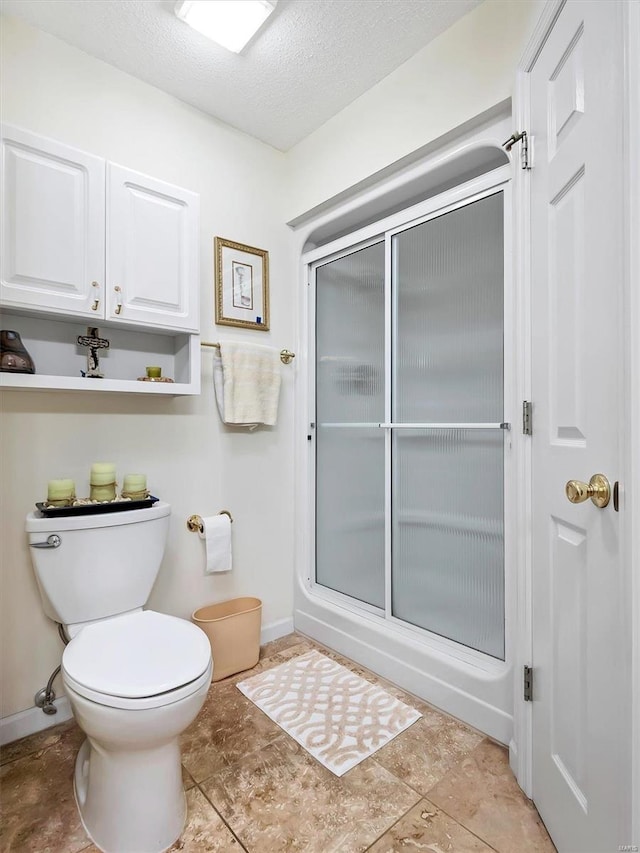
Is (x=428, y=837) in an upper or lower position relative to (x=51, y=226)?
lower

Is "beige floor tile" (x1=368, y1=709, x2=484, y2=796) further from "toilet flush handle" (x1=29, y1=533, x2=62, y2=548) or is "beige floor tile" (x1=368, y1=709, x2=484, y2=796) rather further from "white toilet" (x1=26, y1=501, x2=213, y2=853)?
"toilet flush handle" (x1=29, y1=533, x2=62, y2=548)

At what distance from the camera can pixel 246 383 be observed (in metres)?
2.24

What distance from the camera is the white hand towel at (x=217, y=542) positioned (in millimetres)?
2102

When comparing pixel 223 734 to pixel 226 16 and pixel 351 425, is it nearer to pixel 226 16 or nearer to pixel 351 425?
pixel 351 425

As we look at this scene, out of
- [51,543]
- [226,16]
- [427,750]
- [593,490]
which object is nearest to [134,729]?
[51,543]

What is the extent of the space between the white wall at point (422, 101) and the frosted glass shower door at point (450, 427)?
0.33 metres

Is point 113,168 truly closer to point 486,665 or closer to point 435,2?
point 435,2

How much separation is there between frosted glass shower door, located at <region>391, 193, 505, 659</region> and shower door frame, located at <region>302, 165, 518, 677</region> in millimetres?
30

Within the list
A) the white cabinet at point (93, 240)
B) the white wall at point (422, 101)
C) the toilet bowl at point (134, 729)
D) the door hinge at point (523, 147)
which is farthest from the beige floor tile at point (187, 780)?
the white wall at point (422, 101)

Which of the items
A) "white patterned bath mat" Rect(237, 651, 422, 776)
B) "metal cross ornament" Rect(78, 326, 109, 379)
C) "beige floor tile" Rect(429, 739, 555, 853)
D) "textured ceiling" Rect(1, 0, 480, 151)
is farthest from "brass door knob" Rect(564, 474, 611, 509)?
"textured ceiling" Rect(1, 0, 480, 151)

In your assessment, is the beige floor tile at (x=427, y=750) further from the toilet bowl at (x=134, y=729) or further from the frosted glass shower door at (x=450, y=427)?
the toilet bowl at (x=134, y=729)

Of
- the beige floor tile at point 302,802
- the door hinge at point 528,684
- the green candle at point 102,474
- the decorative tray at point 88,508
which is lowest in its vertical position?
the beige floor tile at point 302,802

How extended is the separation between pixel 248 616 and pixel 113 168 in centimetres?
191

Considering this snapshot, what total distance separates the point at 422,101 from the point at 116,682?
7.34 ft
